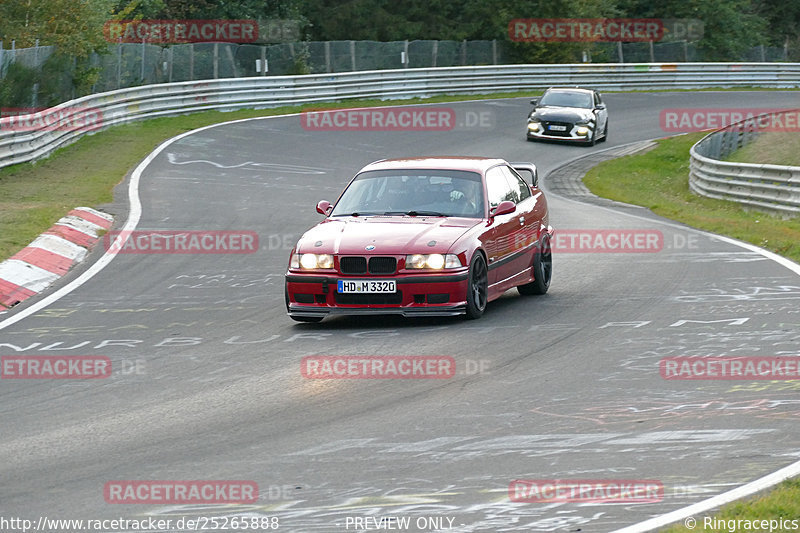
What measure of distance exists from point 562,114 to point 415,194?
24.0 metres

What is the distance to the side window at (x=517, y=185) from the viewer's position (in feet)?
45.3

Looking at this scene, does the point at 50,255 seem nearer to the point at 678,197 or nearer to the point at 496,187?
the point at 496,187

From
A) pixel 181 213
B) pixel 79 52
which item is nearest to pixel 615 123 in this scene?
pixel 79 52

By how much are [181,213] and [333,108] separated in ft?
65.5

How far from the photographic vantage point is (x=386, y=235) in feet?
38.7

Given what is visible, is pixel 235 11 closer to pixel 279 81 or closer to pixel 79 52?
pixel 279 81

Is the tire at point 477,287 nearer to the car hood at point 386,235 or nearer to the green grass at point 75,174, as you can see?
the car hood at point 386,235

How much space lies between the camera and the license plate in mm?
11469

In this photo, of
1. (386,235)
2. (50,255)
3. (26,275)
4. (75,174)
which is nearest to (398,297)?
(386,235)

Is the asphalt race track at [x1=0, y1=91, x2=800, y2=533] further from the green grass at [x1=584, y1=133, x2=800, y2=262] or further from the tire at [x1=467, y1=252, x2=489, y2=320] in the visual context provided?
the green grass at [x1=584, y1=133, x2=800, y2=262]

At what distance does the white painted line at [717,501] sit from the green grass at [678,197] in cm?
996

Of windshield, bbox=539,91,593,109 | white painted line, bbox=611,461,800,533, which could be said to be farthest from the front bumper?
windshield, bbox=539,91,593,109

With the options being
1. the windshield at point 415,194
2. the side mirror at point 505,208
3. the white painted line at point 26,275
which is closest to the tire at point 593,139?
the white painted line at point 26,275

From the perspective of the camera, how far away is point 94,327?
471 inches
